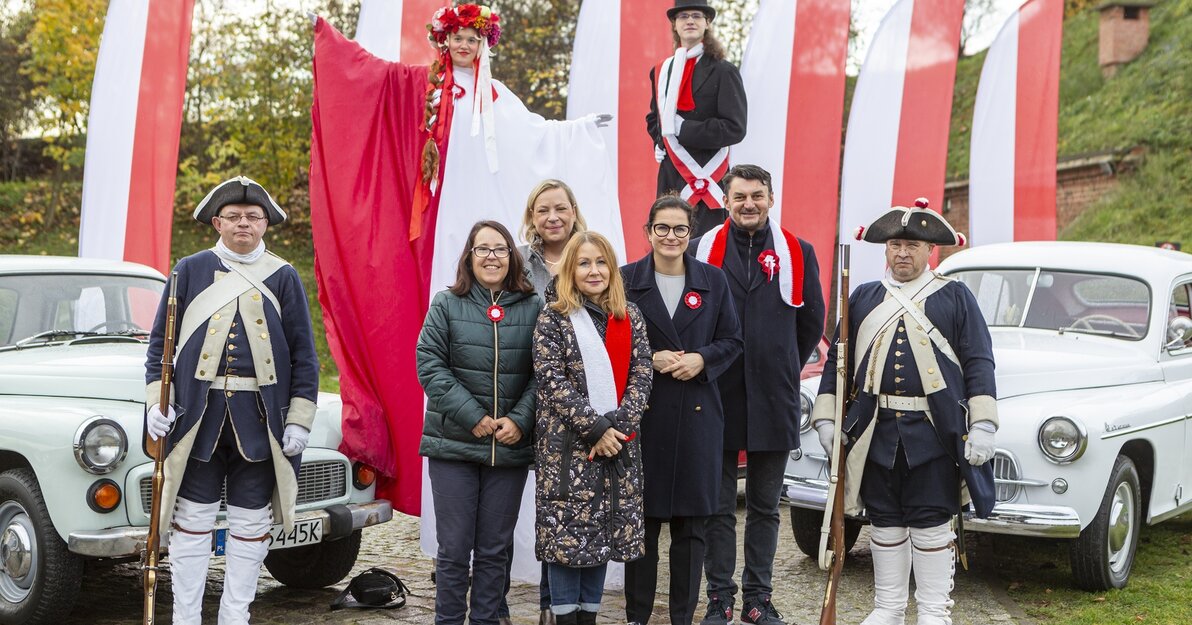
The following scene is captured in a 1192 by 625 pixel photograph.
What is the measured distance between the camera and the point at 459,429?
14.9 feet

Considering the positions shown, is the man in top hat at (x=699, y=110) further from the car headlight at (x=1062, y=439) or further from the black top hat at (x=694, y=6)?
the car headlight at (x=1062, y=439)

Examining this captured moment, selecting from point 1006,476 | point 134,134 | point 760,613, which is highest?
point 134,134

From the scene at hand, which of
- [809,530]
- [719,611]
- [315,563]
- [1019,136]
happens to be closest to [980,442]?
[719,611]

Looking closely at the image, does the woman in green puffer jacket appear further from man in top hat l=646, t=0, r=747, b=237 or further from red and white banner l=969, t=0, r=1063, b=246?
red and white banner l=969, t=0, r=1063, b=246

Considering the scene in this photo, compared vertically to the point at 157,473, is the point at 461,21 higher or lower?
higher

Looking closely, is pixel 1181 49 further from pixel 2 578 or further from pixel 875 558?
pixel 2 578

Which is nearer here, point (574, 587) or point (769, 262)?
point (574, 587)

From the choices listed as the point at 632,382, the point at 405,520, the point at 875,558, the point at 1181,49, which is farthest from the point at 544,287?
the point at 1181,49

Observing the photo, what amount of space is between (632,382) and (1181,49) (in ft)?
67.3

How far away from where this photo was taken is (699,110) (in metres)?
6.98

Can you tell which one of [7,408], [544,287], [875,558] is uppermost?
[544,287]

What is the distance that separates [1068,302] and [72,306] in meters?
5.57

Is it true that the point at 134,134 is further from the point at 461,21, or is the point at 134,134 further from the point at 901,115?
the point at 901,115

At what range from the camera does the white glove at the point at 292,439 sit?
4.55 metres
